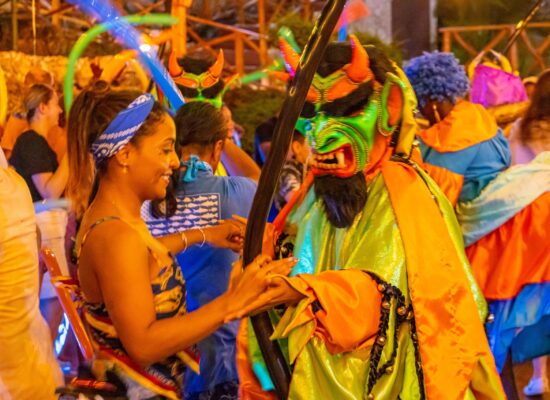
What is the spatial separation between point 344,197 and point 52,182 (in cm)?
297

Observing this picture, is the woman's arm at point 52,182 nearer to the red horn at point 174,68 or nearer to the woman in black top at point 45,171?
the woman in black top at point 45,171

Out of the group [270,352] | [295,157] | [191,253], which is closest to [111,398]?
[270,352]

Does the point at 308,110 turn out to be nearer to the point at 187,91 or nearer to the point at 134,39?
the point at 134,39

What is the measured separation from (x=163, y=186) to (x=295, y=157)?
294 cm

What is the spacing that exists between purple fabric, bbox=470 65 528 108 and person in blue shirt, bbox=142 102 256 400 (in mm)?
2665

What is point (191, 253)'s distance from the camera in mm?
3699

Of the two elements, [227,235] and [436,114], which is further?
[436,114]

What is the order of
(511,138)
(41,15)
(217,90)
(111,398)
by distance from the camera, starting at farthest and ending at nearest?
(41,15), (511,138), (217,90), (111,398)

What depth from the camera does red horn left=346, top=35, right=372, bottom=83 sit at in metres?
2.82

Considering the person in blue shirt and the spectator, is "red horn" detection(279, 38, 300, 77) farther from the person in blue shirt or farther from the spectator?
the spectator

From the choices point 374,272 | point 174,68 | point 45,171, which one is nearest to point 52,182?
point 45,171

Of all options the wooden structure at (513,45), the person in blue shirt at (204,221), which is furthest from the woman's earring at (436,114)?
the wooden structure at (513,45)

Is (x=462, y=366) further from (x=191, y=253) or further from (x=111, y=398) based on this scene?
(x=191, y=253)

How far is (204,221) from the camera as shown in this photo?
12.2 ft
